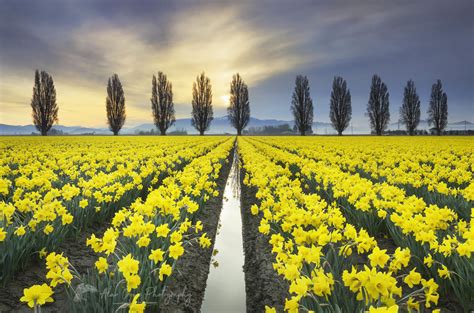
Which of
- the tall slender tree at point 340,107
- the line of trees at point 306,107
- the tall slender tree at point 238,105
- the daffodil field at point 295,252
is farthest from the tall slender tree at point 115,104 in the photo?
the daffodil field at point 295,252

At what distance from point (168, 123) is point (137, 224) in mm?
65246

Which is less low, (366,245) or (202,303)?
(366,245)

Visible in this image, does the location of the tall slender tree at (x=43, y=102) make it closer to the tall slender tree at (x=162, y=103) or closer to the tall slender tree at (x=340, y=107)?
the tall slender tree at (x=162, y=103)

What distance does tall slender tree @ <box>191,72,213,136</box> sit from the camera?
68.4 meters

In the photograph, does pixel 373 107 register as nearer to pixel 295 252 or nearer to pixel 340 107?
pixel 340 107

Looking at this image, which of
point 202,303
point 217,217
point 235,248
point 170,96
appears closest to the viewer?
point 202,303

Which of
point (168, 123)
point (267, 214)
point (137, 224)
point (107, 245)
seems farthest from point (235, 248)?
point (168, 123)

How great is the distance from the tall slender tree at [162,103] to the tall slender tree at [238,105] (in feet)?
42.6

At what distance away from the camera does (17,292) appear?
139 inches

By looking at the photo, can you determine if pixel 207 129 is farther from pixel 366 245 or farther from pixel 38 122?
Answer: pixel 366 245

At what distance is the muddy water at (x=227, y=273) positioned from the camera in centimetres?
389

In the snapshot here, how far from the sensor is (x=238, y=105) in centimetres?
7106

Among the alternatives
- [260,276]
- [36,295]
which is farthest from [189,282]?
[36,295]

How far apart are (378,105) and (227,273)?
68288mm
